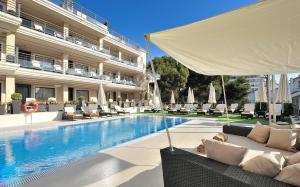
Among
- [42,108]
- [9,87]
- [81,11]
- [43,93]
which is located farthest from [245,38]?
[81,11]

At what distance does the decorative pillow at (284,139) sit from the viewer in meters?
3.97

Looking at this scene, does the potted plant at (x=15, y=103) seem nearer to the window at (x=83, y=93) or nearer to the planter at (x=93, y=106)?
the planter at (x=93, y=106)

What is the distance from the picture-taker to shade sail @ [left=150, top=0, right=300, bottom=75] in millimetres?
2463

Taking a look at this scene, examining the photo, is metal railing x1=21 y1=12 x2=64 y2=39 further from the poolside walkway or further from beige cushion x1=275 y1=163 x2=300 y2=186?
beige cushion x1=275 y1=163 x2=300 y2=186

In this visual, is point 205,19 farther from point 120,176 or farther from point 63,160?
point 63,160

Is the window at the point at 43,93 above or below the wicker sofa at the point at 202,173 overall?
above

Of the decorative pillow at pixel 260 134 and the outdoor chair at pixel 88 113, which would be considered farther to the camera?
the outdoor chair at pixel 88 113

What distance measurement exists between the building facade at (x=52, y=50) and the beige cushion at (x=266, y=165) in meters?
14.5

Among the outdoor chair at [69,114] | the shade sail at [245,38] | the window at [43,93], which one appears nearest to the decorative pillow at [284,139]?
the shade sail at [245,38]

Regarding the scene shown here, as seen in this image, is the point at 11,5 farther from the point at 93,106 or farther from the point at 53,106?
the point at 93,106

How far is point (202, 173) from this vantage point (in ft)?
7.45

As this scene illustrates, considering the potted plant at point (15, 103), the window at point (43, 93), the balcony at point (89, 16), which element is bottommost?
the potted plant at point (15, 103)

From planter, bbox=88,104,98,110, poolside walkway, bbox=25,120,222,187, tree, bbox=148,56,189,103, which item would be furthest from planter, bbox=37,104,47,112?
tree, bbox=148,56,189,103

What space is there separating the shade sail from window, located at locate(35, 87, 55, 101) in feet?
55.6
